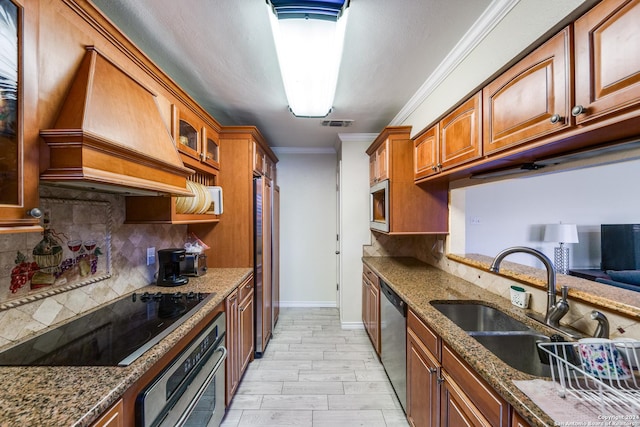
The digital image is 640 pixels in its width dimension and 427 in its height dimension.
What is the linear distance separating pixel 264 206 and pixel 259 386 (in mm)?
1649

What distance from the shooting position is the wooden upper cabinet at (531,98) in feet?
3.02

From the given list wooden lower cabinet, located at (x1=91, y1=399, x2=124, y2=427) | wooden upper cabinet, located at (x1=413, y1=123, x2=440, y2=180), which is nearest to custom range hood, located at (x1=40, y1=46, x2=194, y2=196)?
wooden lower cabinet, located at (x1=91, y1=399, x2=124, y2=427)

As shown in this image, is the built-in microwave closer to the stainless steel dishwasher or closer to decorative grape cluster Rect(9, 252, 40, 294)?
the stainless steel dishwasher

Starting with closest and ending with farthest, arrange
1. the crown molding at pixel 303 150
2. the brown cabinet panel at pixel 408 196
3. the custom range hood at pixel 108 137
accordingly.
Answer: the custom range hood at pixel 108 137, the brown cabinet panel at pixel 408 196, the crown molding at pixel 303 150

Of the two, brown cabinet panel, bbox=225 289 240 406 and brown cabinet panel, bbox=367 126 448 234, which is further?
brown cabinet panel, bbox=367 126 448 234

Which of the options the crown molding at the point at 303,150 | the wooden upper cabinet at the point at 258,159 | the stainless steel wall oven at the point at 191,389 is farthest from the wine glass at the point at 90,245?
the crown molding at the point at 303,150

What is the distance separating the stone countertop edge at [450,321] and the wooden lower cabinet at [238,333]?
4.04ft

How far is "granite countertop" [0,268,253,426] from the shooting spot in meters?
0.67

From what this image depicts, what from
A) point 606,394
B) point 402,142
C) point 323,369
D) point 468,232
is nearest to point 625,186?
point 468,232

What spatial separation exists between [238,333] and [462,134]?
2200 mm

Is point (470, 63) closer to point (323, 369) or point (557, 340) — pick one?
point (557, 340)

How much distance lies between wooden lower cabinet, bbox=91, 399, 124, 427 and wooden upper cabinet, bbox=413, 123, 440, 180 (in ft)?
7.10

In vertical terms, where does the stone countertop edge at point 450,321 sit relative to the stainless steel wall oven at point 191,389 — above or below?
above

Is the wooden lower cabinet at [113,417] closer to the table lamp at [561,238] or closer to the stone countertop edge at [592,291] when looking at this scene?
the stone countertop edge at [592,291]
